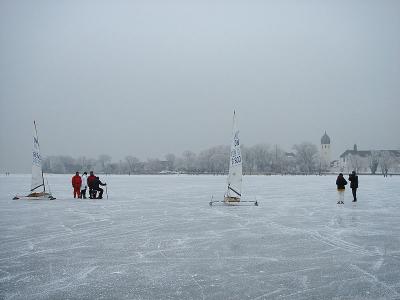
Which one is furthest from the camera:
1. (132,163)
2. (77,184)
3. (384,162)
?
(132,163)

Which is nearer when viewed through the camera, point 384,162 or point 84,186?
point 84,186

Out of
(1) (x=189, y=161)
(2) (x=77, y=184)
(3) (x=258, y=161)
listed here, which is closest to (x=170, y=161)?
(1) (x=189, y=161)

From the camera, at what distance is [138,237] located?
10148 mm

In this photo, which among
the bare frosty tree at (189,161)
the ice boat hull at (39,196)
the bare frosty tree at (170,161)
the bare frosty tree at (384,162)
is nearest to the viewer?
the ice boat hull at (39,196)

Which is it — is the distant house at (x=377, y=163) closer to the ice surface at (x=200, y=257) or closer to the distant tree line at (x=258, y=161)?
the distant tree line at (x=258, y=161)

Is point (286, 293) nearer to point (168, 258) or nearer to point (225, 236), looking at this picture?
point (168, 258)

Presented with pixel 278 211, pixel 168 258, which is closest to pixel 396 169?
pixel 278 211

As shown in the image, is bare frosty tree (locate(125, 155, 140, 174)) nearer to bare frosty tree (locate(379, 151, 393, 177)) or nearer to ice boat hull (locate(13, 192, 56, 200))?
bare frosty tree (locate(379, 151, 393, 177))

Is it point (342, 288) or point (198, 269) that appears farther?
point (198, 269)

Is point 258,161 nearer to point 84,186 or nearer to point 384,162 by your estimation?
point 384,162

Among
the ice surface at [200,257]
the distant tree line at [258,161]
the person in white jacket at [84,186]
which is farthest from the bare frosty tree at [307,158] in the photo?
the ice surface at [200,257]

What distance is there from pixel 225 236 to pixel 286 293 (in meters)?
4.66

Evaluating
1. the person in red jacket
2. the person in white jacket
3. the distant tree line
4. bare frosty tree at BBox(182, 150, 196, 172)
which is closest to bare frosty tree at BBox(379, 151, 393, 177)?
the distant tree line

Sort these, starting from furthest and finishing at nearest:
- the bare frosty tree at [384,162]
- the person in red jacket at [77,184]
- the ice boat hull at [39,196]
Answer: the bare frosty tree at [384,162] < the person in red jacket at [77,184] < the ice boat hull at [39,196]
